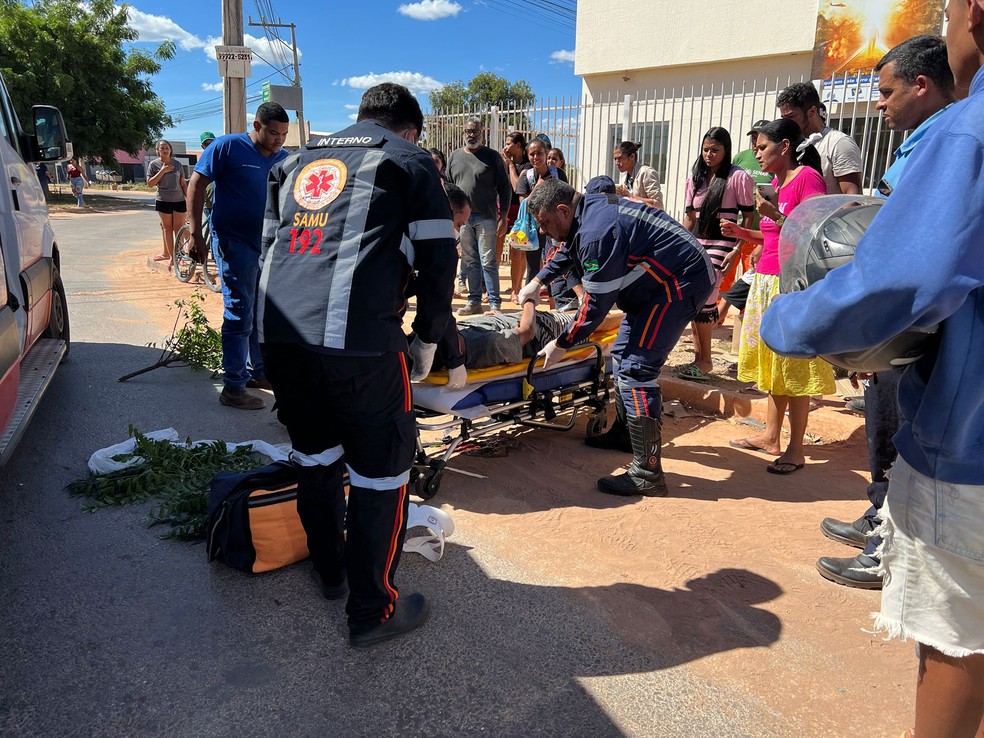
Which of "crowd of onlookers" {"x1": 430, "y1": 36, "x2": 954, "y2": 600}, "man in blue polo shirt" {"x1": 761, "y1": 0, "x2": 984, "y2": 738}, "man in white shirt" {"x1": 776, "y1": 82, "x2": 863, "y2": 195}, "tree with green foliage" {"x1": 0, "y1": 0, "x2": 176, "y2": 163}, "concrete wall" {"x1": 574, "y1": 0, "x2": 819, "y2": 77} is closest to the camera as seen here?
"man in blue polo shirt" {"x1": 761, "y1": 0, "x2": 984, "y2": 738}

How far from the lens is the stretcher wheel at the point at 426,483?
4.04 metres

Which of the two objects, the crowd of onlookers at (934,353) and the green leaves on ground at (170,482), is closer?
the crowd of onlookers at (934,353)

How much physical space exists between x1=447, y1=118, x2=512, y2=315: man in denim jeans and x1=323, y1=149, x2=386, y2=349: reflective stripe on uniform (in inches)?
240

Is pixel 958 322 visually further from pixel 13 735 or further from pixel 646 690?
pixel 13 735

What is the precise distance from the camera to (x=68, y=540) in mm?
3502

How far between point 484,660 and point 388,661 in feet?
1.17

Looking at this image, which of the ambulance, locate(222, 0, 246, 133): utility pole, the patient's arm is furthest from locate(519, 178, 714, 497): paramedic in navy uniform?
locate(222, 0, 246, 133): utility pole

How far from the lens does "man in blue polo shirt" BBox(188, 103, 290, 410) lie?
534cm

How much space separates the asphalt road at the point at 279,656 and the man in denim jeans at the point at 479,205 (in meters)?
5.30

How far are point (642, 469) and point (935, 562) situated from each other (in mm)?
2657

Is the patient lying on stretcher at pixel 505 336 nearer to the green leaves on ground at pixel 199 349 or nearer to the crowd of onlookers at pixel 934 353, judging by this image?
the crowd of onlookers at pixel 934 353

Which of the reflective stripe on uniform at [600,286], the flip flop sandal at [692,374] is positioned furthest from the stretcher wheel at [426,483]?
the flip flop sandal at [692,374]

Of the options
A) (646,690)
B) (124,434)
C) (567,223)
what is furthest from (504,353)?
(124,434)

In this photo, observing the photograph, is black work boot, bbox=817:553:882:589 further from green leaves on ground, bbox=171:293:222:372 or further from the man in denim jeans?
the man in denim jeans
